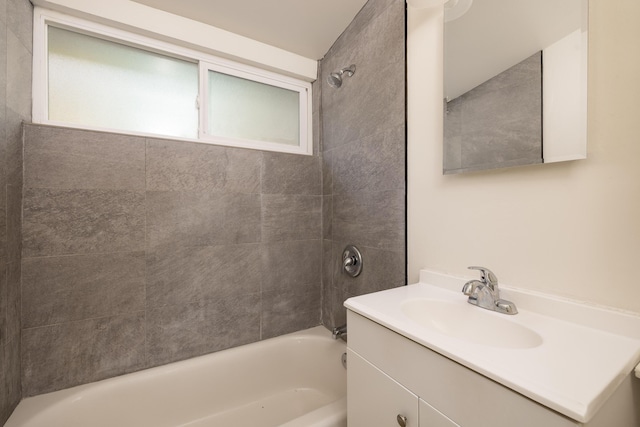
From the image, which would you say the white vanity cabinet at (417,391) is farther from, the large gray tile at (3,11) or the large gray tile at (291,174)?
the large gray tile at (3,11)

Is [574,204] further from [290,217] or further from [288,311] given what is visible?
[288,311]

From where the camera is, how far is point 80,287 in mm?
1271

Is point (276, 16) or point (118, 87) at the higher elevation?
point (276, 16)

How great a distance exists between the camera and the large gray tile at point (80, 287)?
1.19 meters

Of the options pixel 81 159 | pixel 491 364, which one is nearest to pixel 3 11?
pixel 81 159

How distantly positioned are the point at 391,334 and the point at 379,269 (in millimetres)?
680

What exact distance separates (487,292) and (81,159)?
6.16ft

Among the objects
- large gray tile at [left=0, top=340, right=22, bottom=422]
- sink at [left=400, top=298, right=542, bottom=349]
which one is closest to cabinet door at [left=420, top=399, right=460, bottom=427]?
sink at [left=400, top=298, right=542, bottom=349]

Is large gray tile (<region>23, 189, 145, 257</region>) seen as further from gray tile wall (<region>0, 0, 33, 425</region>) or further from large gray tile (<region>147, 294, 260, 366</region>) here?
large gray tile (<region>147, 294, 260, 366</region>)

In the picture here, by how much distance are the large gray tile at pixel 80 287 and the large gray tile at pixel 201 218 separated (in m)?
0.19

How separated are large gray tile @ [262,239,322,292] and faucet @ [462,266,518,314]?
1166 millimetres

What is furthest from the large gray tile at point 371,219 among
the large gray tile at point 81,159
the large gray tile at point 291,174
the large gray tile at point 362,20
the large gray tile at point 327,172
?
the large gray tile at point 81,159

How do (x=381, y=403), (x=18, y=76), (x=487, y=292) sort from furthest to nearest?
(x=18, y=76) < (x=487, y=292) < (x=381, y=403)

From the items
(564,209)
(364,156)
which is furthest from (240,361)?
(564,209)
